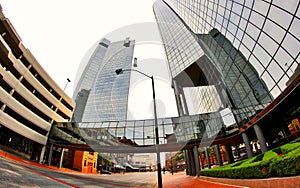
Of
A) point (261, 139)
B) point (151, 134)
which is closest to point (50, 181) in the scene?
point (261, 139)

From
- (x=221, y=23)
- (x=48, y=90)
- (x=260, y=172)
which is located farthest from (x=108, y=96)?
(x=260, y=172)

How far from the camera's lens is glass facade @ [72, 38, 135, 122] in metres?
111

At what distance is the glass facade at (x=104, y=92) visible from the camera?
363 ft

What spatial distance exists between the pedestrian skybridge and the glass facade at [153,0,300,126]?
3640mm

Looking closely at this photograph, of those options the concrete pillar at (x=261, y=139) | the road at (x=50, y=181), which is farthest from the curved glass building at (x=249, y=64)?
the road at (x=50, y=181)

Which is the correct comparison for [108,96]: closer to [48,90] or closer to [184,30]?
[48,90]

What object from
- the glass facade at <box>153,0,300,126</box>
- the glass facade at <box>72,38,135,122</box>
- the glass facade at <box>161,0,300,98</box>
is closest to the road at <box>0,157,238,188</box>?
the glass facade at <box>153,0,300,126</box>

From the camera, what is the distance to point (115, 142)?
90.4ft

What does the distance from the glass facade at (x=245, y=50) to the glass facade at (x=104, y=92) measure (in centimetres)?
8653

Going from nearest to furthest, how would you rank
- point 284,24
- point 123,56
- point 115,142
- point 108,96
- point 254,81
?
point 284,24 < point 254,81 < point 115,142 < point 108,96 < point 123,56

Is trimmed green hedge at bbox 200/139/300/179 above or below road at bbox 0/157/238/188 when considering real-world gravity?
above

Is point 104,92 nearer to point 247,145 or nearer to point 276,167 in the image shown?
point 247,145

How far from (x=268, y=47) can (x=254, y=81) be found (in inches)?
146

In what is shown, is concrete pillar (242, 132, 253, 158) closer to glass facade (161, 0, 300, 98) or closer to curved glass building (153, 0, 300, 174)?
curved glass building (153, 0, 300, 174)
